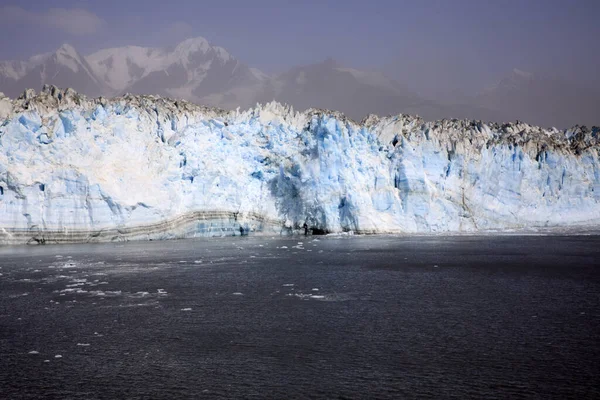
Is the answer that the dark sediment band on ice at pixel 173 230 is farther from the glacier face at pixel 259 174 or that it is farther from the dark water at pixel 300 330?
the dark water at pixel 300 330

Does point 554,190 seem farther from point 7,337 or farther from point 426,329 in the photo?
point 7,337

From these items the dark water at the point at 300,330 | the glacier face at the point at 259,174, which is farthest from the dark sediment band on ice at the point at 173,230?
the dark water at the point at 300,330

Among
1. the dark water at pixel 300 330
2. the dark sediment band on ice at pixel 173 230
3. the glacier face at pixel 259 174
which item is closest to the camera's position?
the dark water at pixel 300 330

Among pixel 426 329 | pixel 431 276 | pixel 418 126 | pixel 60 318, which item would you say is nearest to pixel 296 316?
pixel 426 329

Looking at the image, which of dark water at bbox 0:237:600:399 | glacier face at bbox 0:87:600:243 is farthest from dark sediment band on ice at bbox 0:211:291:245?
dark water at bbox 0:237:600:399

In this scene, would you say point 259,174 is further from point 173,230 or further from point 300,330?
point 300,330

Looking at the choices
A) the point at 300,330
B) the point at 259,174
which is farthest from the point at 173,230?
the point at 300,330

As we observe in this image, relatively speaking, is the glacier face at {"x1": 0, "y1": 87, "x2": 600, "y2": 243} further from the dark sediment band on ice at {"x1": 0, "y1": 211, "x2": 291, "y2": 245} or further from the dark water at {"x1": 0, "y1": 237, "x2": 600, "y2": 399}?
the dark water at {"x1": 0, "y1": 237, "x2": 600, "y2": 399}
